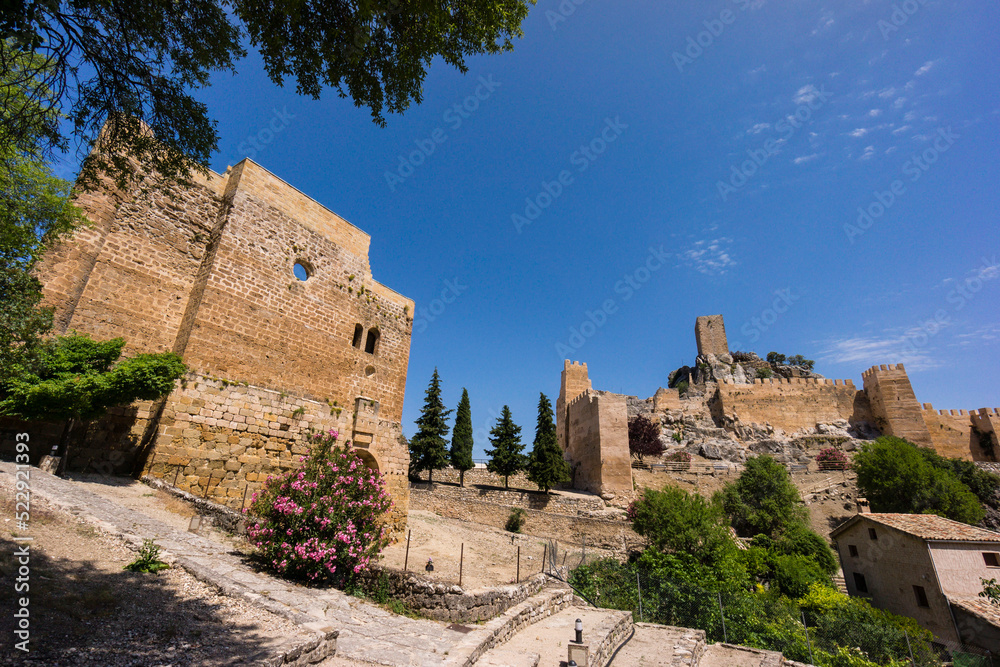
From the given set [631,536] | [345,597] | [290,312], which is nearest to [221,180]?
[290,312]

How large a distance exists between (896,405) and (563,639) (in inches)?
1881

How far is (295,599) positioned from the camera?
5309 mm

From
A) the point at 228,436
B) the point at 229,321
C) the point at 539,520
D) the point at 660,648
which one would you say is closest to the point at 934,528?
the point at 539,520

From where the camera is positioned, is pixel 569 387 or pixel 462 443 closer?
pixel 462 443

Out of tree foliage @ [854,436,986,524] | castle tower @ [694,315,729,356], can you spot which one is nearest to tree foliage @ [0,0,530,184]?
tree foliage @ [854,436,986,524]

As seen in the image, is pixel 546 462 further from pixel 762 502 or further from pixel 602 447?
pixel 762 502

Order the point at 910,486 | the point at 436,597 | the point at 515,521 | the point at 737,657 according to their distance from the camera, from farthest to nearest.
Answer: the point at 910,486
the point at 515,521
the point at 737,657
the point at 436,597

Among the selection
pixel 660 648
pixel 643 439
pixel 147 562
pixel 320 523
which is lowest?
pixel 660 648

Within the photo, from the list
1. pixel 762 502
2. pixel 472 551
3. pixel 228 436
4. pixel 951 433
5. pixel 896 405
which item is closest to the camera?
pixel 228 436

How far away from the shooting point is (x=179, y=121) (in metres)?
4.77

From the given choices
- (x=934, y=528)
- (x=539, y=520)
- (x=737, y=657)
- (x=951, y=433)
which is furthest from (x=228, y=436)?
(x=951, y=433)

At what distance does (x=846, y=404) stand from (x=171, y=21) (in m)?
54.2

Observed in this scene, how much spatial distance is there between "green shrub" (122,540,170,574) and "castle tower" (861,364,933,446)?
5071 centimetres

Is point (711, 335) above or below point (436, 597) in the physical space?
above
